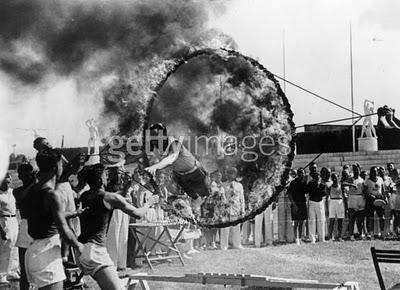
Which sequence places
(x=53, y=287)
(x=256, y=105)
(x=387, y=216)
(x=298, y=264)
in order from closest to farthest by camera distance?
(x=53, y=287), (x=256, y=105), (x=298, y=264), (x=387, y=216)

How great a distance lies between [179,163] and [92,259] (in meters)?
2.80

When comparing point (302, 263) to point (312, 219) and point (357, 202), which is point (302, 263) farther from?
point (357, 202)

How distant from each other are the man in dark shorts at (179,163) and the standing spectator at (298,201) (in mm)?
4632

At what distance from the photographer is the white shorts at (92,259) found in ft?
19.0

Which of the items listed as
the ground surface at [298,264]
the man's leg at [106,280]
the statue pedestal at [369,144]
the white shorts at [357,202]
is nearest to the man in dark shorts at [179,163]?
the ground surface at [298,264]

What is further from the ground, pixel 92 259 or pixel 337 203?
pixel 337 203

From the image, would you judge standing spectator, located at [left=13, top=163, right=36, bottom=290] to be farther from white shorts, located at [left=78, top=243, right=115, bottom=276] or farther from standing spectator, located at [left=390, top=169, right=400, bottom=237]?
standing spectator, located at [left=390, top=169, right=400, bottom=237]

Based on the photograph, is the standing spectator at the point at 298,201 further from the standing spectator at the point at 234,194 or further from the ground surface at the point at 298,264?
the standing spectator at the point at 234,194

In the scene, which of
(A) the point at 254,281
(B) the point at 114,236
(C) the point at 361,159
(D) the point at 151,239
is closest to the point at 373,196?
(D) the point at 151,239

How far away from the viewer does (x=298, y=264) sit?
10750 mm

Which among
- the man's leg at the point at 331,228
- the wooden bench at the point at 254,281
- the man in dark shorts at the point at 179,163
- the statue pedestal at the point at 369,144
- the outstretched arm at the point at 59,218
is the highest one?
the statue pedestal at the point at 369,144

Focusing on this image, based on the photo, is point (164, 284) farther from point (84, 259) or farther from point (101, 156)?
point (84, 259)

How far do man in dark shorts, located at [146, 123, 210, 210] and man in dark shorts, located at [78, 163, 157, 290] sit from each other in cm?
188

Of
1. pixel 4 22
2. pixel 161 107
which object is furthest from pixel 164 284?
pixel 4 22
